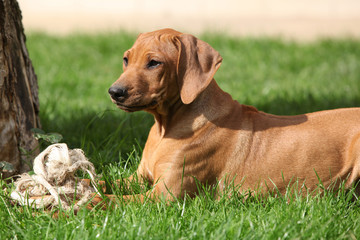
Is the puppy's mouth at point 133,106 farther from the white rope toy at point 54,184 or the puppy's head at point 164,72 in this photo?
the white rope toy at point 54,184

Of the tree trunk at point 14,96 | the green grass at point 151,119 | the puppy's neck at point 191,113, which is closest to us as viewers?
the green grass at point 151,119

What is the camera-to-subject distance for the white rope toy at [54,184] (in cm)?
317

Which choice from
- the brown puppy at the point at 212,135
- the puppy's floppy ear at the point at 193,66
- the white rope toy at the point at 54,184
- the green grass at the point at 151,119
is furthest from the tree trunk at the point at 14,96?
the puppy's floppy ear at the point at 193,66

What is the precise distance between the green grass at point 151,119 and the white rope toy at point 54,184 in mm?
116

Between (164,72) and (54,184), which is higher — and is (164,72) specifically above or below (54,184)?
above

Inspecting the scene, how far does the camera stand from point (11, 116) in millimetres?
3760

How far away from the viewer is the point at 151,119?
526cm

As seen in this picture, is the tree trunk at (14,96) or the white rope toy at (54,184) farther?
the tree trunk at (14,96)

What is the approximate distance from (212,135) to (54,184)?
1115 millimetres

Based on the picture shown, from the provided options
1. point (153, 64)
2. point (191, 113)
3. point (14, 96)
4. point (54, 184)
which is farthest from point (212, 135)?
point (14, 96)

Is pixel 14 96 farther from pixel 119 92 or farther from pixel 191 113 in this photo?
pixel 191 113

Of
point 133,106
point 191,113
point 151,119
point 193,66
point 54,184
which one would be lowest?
point 151,119

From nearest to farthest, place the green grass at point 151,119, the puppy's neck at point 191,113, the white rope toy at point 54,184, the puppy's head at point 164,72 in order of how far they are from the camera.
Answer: the green grass at point 151,119 < the white rope toy at point 54,184 < the puppy's head at point 164,72 < the puppy's neck at point 191,113

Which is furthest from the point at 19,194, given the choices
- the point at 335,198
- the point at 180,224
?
the point at 335,198
